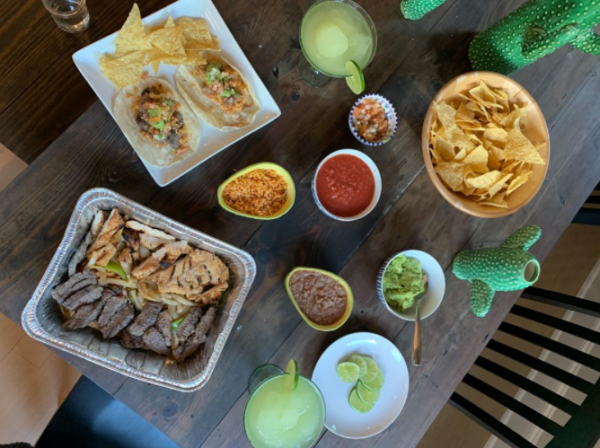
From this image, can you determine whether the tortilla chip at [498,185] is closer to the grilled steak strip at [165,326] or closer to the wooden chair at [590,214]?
the wooden chair at [590,214]

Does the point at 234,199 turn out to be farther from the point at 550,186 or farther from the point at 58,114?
the point at 550,186

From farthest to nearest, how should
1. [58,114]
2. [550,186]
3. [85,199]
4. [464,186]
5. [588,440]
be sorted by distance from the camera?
[550,186] < [58,114] < [464,186] < [588,440] < [85,199]

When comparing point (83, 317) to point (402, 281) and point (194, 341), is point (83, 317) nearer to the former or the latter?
point (194, 341)

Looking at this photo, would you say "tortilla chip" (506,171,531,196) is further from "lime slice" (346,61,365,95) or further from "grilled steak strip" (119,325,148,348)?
"grilled steak strip" (119,325,148,348)

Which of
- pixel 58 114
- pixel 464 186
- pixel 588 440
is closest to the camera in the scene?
pixel 588 440

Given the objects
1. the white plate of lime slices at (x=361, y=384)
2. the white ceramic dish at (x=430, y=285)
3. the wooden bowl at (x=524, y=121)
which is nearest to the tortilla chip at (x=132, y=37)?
the wooden bowl at (x=524, y=121)

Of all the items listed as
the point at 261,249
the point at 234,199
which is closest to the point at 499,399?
the point at 261,249

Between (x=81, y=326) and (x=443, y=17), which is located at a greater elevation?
(x=81, y=326)
